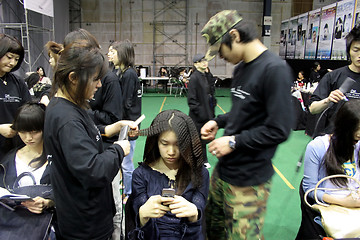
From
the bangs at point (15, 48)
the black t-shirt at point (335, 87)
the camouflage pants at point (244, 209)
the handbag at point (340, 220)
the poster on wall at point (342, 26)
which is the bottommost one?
the handbag at point (340, 220)

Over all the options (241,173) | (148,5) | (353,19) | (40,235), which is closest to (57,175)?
(40,235)

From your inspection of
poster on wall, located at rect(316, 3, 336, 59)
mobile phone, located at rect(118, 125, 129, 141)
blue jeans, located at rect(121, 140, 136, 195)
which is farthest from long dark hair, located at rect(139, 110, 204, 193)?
poster on wall, located at rect(316, 3, 336, 59)

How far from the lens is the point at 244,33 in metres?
1.32

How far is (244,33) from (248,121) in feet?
1.39

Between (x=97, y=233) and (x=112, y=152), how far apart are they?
0.43 meters

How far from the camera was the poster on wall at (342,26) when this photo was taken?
27.2 feet

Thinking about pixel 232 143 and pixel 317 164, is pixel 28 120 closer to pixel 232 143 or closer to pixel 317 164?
pixel 232 143

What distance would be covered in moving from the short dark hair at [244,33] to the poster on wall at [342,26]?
8674mm

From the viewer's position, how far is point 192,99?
3818mm

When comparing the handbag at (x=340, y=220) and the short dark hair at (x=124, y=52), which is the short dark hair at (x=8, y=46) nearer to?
the short dark hair at (x=124, y=52)

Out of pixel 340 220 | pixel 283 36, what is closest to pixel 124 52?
pixel 340 220

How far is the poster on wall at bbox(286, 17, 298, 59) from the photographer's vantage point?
42.8 feet

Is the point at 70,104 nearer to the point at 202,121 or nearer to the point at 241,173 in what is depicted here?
the point at 241,173

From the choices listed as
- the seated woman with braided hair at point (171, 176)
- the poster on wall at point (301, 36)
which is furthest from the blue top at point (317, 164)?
the poster on wall at point (301, 36)
